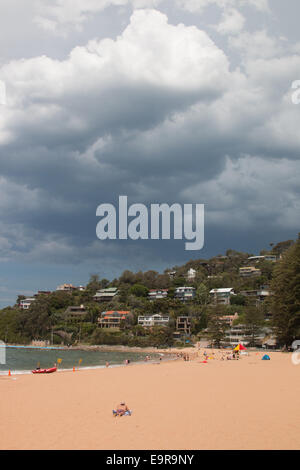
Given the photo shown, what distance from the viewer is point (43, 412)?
42.4 feet

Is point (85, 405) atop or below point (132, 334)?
atop

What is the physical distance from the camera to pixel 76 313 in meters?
118

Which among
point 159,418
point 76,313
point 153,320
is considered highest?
point 159,418

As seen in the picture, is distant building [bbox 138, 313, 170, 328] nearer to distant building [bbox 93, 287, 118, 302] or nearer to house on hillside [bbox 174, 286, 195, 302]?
house on hillside [bbox 174, 286, 195, 302]

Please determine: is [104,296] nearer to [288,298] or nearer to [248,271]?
[248,271]

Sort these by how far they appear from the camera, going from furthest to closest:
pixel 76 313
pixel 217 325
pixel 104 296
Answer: pixel 104 296
pixel 76 313
pixel 217 325

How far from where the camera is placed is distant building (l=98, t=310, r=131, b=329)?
104 meters

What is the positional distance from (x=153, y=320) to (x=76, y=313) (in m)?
29.4

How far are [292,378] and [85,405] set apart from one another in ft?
38.5

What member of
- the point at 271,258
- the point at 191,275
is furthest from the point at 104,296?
the point at 271,258

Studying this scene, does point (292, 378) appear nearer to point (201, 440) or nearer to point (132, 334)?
point (201, 440)

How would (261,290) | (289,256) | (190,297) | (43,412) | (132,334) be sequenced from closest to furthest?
→ (43,412), (289,256), (132,334), (261,290), (190,297)

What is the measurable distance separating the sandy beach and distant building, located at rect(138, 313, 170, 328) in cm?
8309
